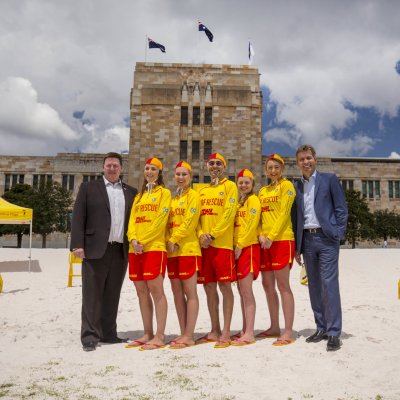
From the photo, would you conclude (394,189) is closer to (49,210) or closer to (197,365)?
(49,210)

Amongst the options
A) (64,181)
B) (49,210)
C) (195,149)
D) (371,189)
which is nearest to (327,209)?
(195,149)

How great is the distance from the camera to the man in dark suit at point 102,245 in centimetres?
519

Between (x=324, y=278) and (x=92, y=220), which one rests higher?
(x=92, y=220)

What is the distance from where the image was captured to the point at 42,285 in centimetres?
1082

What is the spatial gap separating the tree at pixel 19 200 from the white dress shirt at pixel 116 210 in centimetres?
3203

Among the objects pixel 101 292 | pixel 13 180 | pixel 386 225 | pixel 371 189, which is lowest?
pixel 101 292

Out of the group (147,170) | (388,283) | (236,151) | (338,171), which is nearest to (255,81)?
(236,151)

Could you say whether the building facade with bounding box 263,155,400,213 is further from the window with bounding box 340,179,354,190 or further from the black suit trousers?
the black suit trousers

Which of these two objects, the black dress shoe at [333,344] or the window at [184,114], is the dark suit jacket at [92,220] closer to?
the black dress shoe at [333,344]

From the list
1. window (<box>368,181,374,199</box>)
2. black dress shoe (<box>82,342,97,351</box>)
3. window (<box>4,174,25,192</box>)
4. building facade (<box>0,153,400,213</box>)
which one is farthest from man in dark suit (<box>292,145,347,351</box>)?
window (<box>368,181,374,199</box>)

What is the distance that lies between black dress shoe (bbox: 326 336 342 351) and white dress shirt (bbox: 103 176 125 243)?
112 inches

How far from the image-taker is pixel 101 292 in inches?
209

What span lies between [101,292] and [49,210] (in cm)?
3192

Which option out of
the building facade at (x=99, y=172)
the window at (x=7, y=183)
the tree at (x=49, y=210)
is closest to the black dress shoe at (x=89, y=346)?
the tree at (x=49, y=210)
